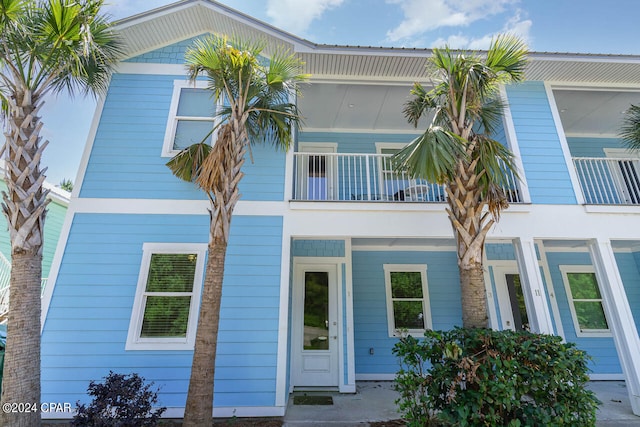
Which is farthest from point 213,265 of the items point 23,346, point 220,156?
point 23,346

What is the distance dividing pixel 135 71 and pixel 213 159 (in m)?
4.14

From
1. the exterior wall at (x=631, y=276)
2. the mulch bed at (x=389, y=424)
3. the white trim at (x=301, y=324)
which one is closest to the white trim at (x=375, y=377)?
the white trim at (x=301, y=324)

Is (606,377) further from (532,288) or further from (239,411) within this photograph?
(239,411)

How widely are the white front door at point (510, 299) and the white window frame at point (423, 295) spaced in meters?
1.94

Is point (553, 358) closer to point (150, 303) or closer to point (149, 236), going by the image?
point (150, 303)

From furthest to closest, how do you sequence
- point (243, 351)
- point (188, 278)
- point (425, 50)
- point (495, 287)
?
point (495, 287) < point (425, 50) < point (188, 278) < point (243, 351)

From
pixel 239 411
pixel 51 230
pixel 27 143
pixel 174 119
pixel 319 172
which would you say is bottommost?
pixel 239 411

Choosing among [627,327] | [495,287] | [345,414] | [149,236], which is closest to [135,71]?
[149,236]

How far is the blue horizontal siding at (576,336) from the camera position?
7281mm

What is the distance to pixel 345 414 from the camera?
499 centimetres

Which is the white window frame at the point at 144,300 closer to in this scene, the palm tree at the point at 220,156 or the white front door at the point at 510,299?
the palm tree at the point at 220,156

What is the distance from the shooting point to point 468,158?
13.8 feet

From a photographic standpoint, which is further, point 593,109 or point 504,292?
point 504,292

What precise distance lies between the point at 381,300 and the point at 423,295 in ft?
3.84
